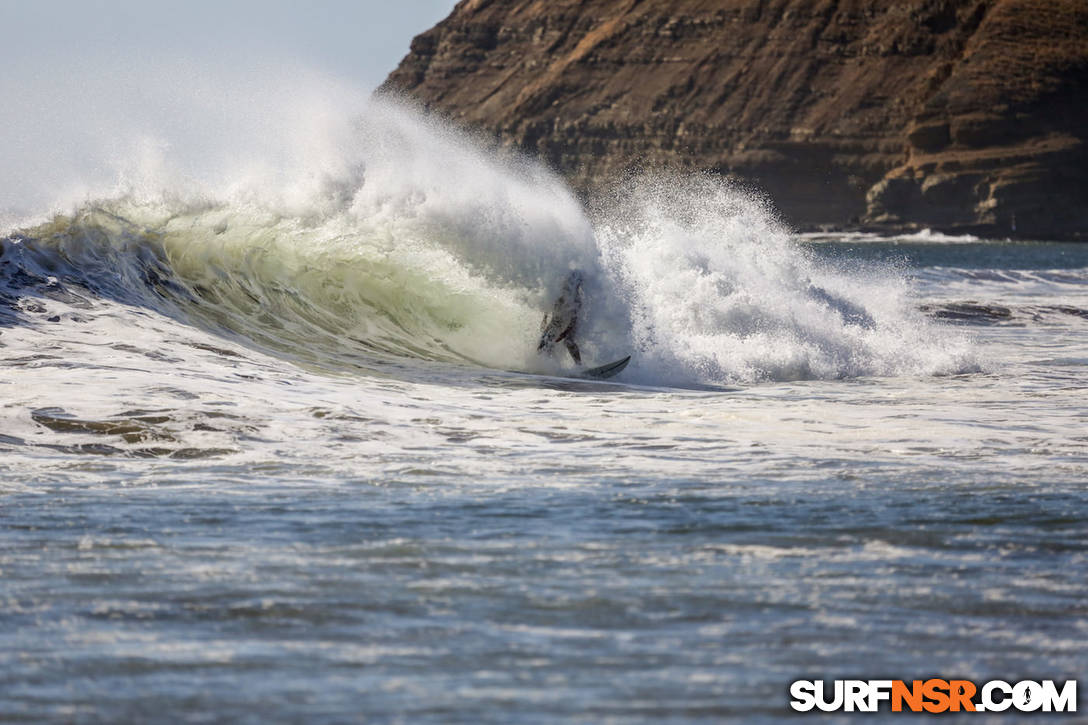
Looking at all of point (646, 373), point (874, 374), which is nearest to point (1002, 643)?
point (646, 373)

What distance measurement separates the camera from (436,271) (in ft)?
48.3

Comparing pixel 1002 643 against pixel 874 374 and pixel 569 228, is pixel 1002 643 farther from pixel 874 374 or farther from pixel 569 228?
pixel 569 228

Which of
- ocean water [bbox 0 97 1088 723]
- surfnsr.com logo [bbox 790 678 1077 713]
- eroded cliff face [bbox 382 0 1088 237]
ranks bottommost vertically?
surfnsr.com logo [bbox 790 678 1077 713]

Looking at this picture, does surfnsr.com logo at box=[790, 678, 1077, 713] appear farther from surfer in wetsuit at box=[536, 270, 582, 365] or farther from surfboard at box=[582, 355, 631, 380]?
surfer in wetsuit at box=[536, 270, 582, 365]

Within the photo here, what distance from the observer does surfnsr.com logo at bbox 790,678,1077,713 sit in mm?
3941

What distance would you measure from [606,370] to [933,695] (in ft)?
27.5

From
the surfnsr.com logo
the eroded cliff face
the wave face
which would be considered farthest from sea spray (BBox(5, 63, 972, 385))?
the eroded cliff face

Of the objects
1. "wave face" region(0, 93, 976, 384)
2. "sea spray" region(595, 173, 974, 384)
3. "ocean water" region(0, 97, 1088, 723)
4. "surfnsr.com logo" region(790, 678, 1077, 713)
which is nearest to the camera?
"surfnsr.com logo" region(790, 678, 1077, 713)

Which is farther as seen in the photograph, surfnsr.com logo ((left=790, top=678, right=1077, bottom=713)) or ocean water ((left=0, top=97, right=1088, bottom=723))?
ocean water ((left=0, top=97, right=1088, bottom=723))

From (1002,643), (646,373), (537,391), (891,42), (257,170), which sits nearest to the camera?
(1002,643)

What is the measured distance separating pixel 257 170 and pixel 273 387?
8.03 metres

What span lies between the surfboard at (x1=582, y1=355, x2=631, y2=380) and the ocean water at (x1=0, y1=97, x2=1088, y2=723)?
0.69 ft

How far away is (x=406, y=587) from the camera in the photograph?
506cm

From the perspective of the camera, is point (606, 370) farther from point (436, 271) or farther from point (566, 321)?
point (436, 271)
